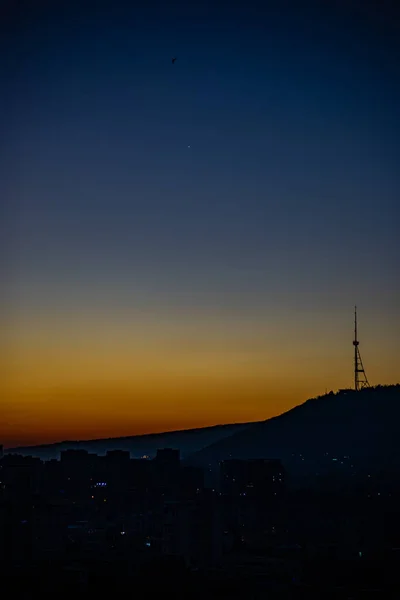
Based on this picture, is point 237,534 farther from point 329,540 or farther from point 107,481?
point 107,481

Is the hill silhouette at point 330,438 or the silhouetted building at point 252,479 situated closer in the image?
the silhouetted building at point 252,479

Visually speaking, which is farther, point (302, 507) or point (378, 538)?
point (302, 507)

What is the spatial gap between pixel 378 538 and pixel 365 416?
37.7 meters

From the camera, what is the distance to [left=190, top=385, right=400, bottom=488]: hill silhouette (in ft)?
183

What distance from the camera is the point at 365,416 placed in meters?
63.3

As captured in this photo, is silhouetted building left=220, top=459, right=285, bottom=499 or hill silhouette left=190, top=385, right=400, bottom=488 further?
hill silhouette left=190, top=385, right=400, bottom=488

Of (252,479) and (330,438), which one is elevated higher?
(330,438)

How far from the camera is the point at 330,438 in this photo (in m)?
63.4

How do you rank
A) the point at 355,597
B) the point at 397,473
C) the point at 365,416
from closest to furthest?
the point at 355,597
the point at 397,473
the point at 365,416

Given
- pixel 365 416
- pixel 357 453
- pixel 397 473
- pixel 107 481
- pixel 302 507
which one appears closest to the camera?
pixel 302 507

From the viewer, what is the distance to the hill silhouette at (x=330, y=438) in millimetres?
55656

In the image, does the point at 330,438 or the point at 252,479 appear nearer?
the point at 252,479

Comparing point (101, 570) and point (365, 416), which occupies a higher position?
point (365, 416)

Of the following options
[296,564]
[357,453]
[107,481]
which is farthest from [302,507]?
[357,453]
